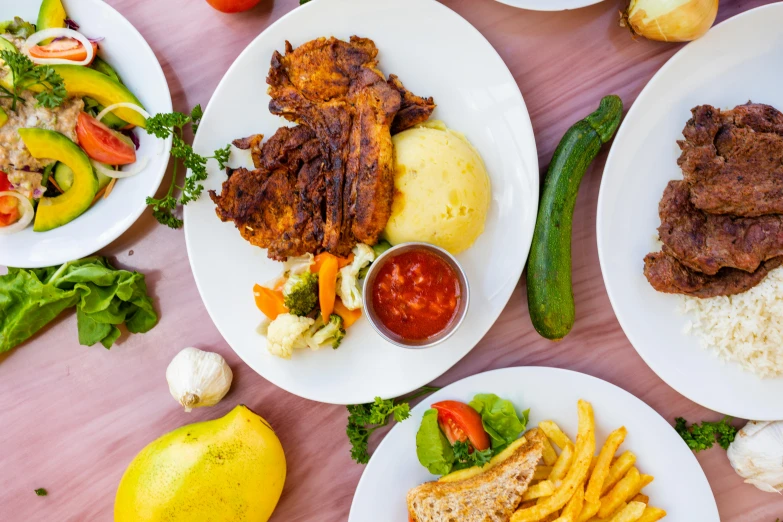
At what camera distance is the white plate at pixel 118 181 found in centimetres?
270

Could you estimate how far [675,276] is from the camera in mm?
2578

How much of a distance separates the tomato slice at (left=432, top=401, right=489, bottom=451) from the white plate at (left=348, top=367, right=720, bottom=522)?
7cm

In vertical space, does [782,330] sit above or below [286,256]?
above

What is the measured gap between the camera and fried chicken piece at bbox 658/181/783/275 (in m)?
2.51

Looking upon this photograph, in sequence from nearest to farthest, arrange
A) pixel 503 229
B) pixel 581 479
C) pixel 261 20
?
pixel 581 479 < pixel 503 229 < pixel 261 20

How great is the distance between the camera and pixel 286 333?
2555mm

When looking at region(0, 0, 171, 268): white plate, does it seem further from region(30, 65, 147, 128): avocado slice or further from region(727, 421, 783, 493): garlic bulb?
region(727, 421, 783, 493): garlic bulb

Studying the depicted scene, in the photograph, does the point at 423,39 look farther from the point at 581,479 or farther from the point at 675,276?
the point at 581,479

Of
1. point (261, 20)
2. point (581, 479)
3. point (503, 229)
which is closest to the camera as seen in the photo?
point (581, 479)

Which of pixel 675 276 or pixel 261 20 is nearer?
pixel 675 276

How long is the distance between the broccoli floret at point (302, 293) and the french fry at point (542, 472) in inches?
54.0

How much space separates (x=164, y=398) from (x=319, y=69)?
6.41 feet

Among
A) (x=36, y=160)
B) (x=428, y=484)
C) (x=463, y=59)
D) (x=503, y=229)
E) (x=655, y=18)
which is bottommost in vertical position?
(x=428, y=484)

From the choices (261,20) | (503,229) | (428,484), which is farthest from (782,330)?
(261,20)
